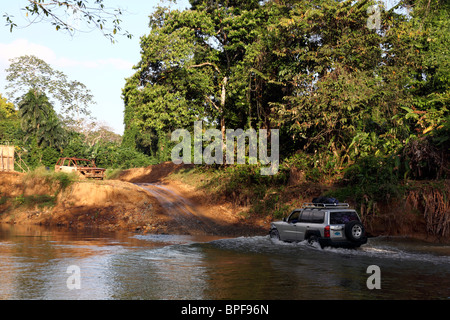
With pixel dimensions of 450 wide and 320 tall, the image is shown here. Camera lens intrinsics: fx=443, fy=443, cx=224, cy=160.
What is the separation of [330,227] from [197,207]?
1464 centimetres

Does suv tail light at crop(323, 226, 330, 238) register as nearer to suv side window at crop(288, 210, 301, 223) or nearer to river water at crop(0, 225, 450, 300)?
river water at crop(0, 225, 450, 300)

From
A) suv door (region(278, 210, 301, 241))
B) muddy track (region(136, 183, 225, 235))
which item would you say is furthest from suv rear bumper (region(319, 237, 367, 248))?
muddy track (region(136, 183, 225, 235))

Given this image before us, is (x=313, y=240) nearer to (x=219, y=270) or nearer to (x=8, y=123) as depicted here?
(x=219, y=270)

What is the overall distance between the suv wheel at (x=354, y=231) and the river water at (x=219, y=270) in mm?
580

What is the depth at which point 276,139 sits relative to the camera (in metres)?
29.1

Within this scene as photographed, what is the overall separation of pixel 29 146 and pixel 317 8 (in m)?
38.1

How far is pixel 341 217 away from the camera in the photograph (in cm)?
1472

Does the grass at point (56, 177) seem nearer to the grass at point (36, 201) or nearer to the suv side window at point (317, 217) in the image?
the grass at point (36, 201)

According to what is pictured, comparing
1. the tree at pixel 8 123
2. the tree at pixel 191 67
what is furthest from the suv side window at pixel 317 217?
the tree at pixel 8 123

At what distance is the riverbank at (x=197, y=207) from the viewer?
63.2ft

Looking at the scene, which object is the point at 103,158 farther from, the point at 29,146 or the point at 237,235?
the point at 237,235

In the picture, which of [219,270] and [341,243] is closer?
[219,270]

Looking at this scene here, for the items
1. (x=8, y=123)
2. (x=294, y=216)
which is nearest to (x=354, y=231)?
(x=294, y=216)
